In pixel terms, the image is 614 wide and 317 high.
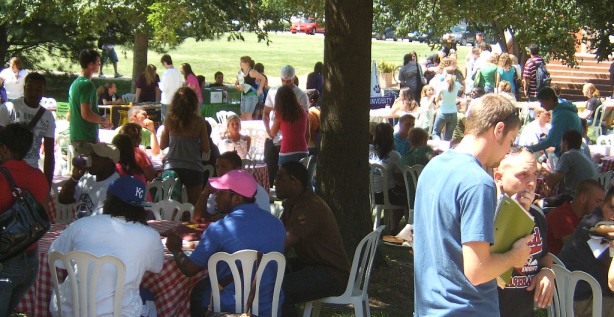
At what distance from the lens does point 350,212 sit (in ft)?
25.2

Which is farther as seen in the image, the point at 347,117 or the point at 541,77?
the point at 541,77

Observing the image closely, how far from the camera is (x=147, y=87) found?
1964cm

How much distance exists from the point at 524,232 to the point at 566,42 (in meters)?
8.89

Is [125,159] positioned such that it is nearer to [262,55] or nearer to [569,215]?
[569,215]

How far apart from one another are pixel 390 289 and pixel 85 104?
132 inches

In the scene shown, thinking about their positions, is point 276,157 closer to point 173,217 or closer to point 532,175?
point 173,217

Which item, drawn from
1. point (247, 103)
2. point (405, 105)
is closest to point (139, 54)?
point (247, 103)

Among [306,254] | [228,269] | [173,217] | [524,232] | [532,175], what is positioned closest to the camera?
[524,232]

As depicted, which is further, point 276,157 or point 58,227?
point 276,157

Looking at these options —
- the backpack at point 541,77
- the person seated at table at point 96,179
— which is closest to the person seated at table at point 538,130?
the person seated at table at point 96,179

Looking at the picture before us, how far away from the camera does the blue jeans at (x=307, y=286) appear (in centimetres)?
576

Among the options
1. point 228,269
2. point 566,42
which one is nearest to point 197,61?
point 566,42

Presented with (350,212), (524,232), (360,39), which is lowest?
(350,212)

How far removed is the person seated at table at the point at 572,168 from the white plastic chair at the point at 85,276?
5.53 metres
